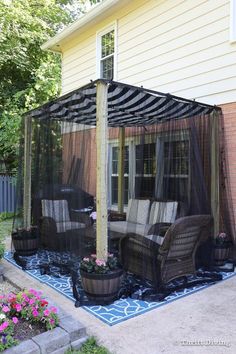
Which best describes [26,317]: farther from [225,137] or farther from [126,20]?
[126,20]

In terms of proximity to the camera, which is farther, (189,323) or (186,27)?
(186,27)

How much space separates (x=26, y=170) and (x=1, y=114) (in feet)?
19.5

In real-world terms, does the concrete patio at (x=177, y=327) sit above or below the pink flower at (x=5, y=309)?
below

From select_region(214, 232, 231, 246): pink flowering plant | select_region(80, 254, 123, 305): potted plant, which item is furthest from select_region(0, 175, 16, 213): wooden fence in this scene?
select_region(80, 254, 123, 305): potted plant

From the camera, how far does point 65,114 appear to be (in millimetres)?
5316

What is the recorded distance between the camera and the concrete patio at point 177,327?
2787mm

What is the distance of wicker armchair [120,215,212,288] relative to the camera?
3904mm

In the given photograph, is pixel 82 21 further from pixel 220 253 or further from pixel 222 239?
pixel 220 253

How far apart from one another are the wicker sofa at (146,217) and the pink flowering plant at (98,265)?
0.86 metres

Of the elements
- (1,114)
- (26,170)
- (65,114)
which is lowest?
(26,170)

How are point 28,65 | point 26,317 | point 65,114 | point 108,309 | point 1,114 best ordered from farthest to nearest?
A: 1. point 28,65
2. point 1,114
3. point 65,114
4. point 108,309
5. point 26,317

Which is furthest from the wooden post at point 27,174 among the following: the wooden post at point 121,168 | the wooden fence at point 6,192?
the wooden fence at point 6,192

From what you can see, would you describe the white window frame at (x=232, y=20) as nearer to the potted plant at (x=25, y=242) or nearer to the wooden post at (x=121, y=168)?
the wooden post at (x=121, y=168)

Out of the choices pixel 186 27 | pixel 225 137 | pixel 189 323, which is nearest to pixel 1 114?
pixel 186 27
